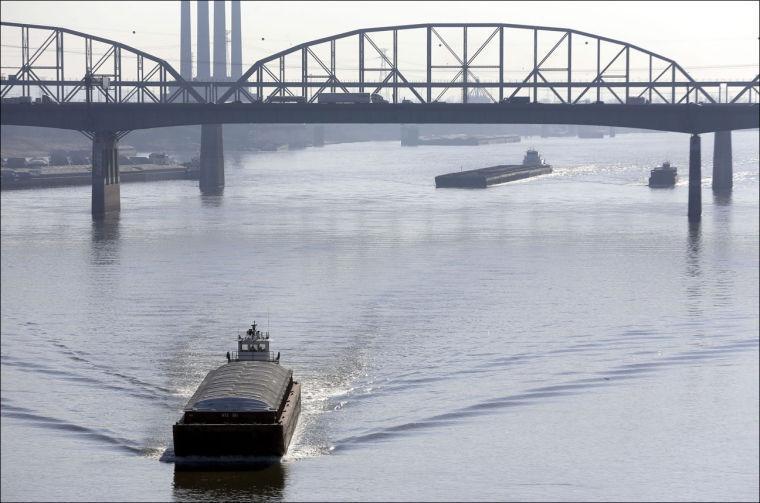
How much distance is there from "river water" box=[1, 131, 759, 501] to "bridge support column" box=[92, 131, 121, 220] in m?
21.0

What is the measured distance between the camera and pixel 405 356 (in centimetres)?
7119

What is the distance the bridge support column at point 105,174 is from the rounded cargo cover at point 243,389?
97.1m

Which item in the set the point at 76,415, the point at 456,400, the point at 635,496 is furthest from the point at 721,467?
the point at 76,415

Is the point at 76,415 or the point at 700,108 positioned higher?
the point at 700,108

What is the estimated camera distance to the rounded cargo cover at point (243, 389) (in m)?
53.2

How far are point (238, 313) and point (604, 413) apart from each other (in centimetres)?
2995

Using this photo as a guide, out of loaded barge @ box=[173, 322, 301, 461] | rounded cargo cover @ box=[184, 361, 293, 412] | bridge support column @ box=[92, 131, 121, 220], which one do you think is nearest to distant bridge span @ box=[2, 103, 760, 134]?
bridge support column @ box=[92, 131, 121, 220]

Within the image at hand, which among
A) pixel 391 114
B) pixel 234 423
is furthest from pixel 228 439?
pixel 391 114

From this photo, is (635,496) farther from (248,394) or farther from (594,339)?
(594,339)

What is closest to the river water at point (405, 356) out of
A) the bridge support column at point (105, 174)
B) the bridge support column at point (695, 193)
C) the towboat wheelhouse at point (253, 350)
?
the towboat wheelhouse at point (253, 350)

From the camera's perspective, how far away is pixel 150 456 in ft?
174

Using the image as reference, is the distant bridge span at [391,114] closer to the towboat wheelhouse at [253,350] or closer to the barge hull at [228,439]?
the towboat wheelhouse at [253,350]

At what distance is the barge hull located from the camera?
5222 centimetres

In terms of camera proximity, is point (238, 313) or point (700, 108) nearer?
point (238, 313)
